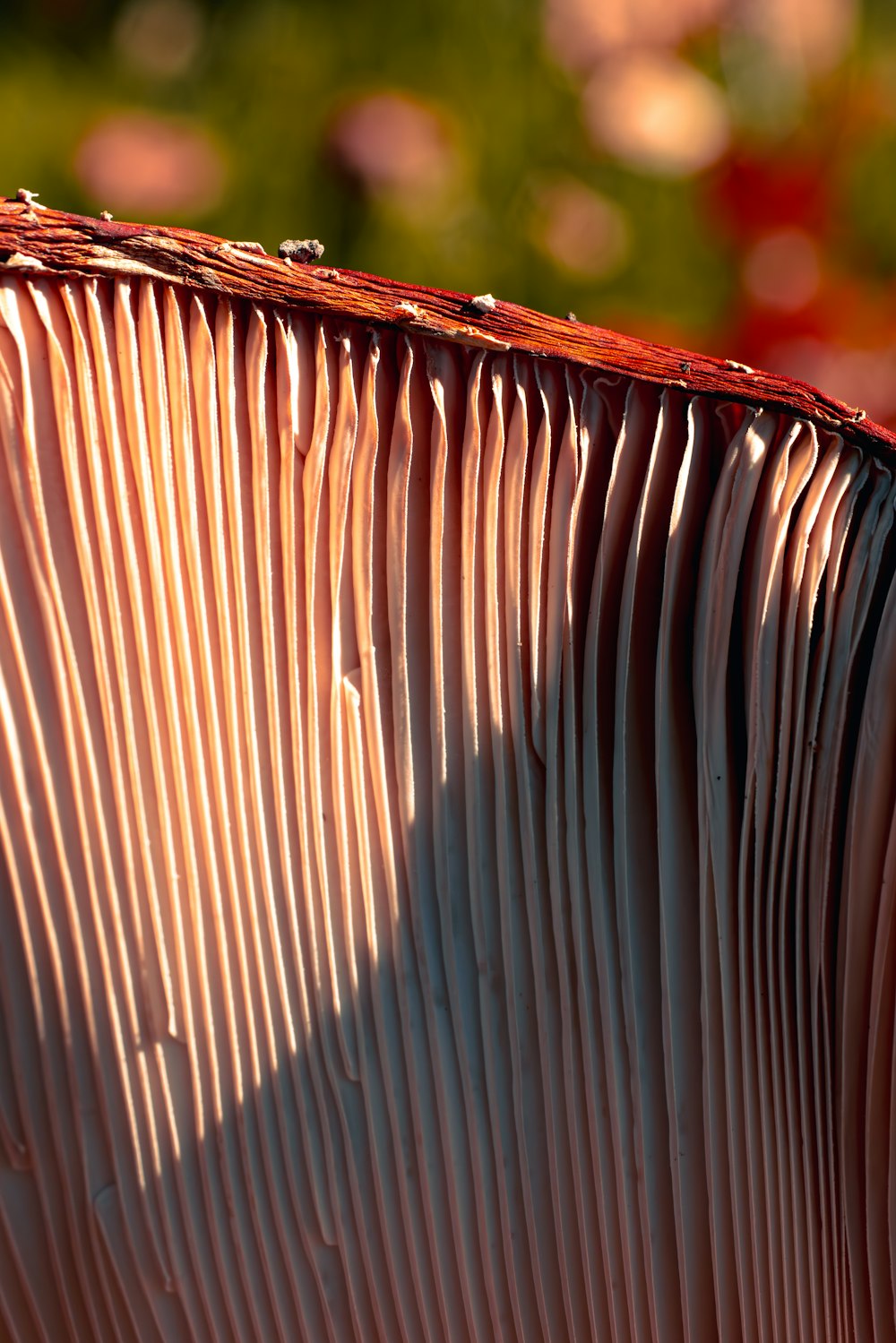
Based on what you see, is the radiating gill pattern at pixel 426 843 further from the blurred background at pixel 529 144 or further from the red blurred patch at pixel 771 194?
the red blurred patch at pixel 771 194

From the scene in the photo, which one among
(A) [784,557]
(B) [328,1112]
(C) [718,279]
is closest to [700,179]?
(C) [718,279]

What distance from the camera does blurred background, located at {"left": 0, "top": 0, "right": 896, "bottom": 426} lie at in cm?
225

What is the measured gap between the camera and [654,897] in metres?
0.97

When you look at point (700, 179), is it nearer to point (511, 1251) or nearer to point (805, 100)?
point (805, 100)

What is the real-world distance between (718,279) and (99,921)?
1.99m

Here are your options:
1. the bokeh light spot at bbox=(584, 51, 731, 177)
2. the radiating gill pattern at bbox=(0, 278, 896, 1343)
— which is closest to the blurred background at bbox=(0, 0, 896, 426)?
the bokeh light spot at bbox=(584, 51, 731, 177)

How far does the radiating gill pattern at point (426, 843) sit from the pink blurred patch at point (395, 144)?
1.60 m

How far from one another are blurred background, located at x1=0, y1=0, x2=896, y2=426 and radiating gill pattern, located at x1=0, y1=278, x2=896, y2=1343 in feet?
4.90

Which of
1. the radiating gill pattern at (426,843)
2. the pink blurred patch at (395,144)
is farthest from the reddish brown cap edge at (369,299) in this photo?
the pink blurred patch at (395,144)

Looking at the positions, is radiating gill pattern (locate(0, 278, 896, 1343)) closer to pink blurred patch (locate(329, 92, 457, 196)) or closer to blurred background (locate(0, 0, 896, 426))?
blurred background (locate(0, 0, 896, 426))

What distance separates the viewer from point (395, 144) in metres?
2.28

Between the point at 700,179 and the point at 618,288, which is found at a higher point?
the point at 700,179

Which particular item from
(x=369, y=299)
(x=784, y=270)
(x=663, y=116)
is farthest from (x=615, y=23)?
(x=369, y=299)

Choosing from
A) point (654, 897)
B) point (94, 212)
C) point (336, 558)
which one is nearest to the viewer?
point (336, 558)
